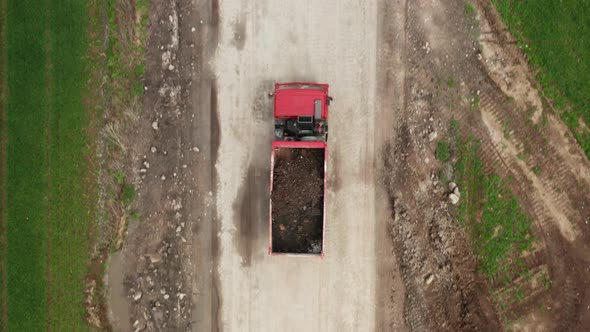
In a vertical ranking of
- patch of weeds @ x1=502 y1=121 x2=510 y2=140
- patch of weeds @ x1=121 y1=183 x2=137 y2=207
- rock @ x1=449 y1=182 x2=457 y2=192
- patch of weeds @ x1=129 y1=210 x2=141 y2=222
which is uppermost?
patch of weeds @ x1=502 y1=121 x2=510 y2=140

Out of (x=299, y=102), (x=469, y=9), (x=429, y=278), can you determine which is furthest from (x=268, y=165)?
(x=469, y=9)

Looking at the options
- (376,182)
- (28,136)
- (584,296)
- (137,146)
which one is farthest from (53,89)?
(584,296)

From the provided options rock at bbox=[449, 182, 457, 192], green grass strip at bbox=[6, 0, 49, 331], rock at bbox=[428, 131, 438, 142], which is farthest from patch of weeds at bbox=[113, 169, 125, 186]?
A: rock at bbox=[449, 182, 457, 192]

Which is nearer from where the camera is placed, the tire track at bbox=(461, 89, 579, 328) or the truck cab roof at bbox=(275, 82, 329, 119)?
the truck cab roof at bbox=(275, 82, 329, 119)

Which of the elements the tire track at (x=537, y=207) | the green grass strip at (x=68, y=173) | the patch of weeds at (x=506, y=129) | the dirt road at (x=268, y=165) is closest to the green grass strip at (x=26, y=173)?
the green grass strip at (x=68, y=173)

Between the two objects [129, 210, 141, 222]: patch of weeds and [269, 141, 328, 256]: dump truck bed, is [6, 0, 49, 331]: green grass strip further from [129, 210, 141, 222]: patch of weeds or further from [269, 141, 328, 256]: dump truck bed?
[269, 141, 328, 256]: dump truck bed

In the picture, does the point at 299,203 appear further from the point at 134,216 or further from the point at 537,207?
the point at 537,207

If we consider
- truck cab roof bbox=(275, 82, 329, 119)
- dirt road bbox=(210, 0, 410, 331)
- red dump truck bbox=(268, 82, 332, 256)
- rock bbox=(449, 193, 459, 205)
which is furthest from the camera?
dirt road bbox=(210, 0, 410, 331)
